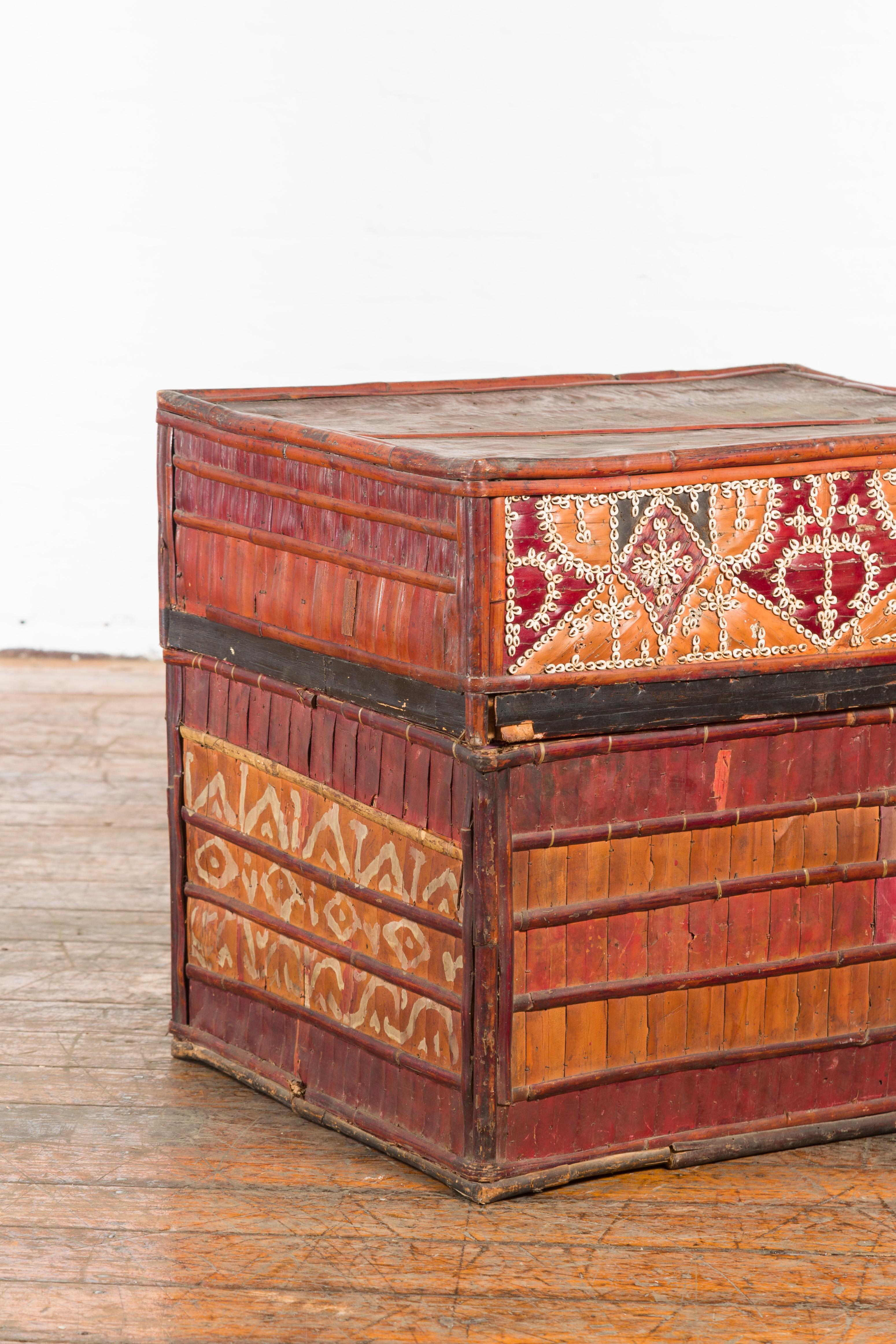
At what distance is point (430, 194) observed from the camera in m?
4.61

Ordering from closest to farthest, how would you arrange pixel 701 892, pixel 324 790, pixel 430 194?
1. pixel 701 892
2. pixel 324 790
3. pixel 430 194

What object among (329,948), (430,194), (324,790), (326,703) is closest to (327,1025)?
(329,948)

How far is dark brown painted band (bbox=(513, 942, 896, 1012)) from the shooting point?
2.05m

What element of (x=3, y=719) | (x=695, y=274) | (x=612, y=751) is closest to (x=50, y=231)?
(x=3, y=719)

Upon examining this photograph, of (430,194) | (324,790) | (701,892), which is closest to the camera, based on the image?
(701,892)

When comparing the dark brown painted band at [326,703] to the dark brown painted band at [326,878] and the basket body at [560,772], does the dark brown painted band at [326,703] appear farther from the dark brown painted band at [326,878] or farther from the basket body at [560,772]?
the dark brown painted band at [326,878]

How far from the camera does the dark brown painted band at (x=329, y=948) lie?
208 cm

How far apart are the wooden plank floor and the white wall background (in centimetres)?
245

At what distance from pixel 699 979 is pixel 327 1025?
442mm

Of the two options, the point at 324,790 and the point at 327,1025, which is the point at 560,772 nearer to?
the point at 324,790

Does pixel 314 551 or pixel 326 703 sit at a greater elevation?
pixel 314 551

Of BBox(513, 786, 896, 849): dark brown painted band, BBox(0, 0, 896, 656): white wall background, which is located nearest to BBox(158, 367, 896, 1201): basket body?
BBox(513, 786, 896, 849): dark brown painted band

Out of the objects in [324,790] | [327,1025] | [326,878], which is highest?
[324,790]

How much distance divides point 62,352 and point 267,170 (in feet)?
2.21
